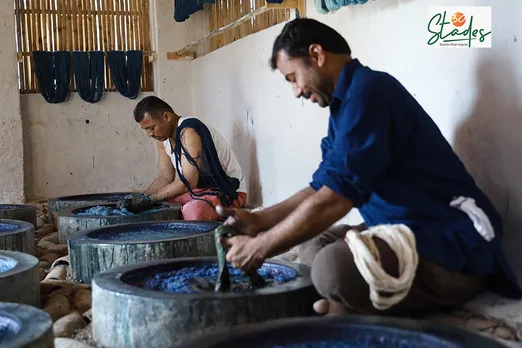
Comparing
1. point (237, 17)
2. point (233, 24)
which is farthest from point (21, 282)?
point (237, 17)

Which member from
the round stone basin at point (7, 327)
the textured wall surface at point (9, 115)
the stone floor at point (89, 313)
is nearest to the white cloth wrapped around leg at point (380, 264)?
the stone floor at point (89, 313)

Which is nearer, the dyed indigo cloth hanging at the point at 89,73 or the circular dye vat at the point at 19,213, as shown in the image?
the circular dye vat at the point at 19,213

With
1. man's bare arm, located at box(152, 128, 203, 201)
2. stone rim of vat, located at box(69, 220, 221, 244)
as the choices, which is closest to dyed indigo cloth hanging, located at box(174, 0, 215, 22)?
man's bare arm, located at box(152, 128, 203, 201)

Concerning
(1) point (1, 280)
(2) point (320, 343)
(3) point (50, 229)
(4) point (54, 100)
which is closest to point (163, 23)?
(4) point (54, 100)

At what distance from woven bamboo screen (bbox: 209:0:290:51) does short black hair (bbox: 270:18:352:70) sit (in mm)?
2454

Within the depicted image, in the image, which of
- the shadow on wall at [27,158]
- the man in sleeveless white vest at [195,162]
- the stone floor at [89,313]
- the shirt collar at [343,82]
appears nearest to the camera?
the stone floor at [89,313]

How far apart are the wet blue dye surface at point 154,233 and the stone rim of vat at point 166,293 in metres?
0.86

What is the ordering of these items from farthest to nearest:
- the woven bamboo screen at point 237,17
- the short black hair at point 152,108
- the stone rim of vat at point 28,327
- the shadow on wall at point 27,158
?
1. the shadow on wall at point 27,158
2. the woven bamboo screen at point 237,17
3. the short black hair at point 152,108
4. the stone rim of vat at point 28,327

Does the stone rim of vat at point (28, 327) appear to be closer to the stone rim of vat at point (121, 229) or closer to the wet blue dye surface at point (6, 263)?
the wet blue dye surface at point (6, 263)

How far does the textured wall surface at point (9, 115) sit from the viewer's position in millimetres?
6852

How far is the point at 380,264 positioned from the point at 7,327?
1.12 m

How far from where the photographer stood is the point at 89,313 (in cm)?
257

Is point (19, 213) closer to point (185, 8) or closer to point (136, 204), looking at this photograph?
point (136, 204)

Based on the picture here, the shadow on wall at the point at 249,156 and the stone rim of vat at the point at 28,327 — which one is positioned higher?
the shadow on wall at the point at 249,156
